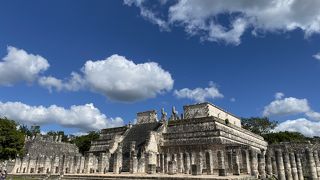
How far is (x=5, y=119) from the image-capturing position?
38562 mm

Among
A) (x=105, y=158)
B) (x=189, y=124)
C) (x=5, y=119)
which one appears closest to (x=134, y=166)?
(x=105, y=158)

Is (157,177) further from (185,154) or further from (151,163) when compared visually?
(151,163)

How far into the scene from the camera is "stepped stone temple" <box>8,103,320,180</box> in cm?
2055

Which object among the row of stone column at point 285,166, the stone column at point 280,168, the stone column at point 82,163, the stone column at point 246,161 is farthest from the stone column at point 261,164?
the stone column at point 82,163

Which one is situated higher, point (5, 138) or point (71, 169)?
point (5, 138)

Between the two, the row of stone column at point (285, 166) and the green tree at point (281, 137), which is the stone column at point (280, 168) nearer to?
the row of stone column at point (285, 166)

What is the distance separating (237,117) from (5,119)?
104ft

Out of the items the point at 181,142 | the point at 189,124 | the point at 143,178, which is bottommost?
the point at 143,178

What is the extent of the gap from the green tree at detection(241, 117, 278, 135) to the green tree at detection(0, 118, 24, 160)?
139ft

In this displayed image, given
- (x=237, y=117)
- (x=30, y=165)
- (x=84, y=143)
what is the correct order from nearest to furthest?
(x=30, y=165) → (x=237, y=117) → (x=84, y=143)

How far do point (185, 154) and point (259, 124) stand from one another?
134ft

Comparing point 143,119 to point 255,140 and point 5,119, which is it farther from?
point 5,119

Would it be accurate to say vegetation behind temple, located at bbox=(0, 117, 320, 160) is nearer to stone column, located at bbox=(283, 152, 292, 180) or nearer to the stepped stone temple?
the stepped stone temple

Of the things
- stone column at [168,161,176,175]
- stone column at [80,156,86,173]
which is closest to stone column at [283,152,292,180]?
stone column at [168,161,176,175]
